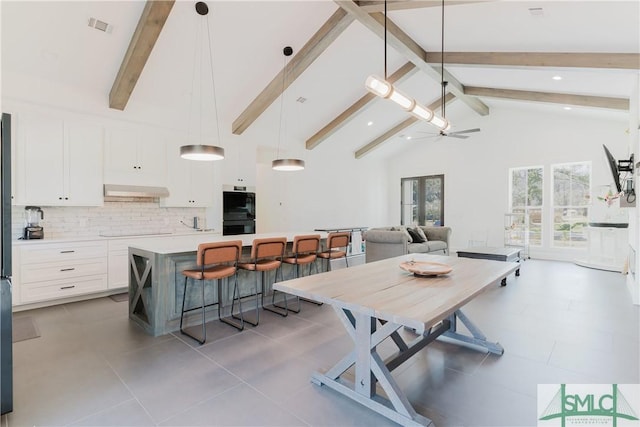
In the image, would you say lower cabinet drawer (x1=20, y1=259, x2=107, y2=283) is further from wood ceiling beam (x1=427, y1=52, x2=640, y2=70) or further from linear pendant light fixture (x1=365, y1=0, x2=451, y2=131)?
wood ceiling beam (x1=427, y1=52, x2=640, y2=70)

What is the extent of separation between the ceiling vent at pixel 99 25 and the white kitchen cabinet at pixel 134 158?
4.88 ft

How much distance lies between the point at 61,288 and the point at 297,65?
4665mm

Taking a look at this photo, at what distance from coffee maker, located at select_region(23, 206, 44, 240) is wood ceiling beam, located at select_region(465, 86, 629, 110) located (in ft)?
27.1

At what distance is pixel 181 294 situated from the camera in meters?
3.49

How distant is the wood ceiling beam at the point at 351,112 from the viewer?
6183mm

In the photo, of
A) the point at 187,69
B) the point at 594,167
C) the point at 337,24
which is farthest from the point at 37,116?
the point at 594,167

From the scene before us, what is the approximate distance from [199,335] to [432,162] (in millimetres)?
8604

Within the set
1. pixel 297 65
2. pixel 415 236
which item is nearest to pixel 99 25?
pixel 297 65

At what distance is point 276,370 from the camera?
8.45 ft

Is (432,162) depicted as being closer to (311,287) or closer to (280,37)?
(280,37)

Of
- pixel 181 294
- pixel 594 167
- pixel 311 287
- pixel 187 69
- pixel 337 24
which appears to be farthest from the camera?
pixel 594 167

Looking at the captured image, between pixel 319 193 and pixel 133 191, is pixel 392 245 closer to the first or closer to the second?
pixel 319 193

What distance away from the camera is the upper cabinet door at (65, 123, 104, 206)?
14.6 feet

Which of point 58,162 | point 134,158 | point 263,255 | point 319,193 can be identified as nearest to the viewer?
point 263,255
